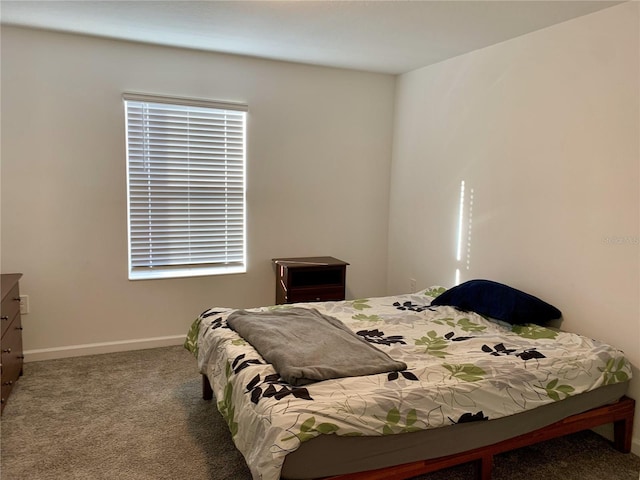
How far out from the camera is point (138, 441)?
2482 millimetres

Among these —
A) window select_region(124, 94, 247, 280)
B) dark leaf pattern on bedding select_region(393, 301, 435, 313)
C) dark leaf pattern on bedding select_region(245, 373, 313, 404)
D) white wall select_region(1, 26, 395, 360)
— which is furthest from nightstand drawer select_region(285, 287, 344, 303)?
dark leaf pattern on bedding select_region(245, 373, 313, 404)

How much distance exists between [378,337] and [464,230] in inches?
54.0

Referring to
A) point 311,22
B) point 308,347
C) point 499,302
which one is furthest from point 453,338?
point 311,22

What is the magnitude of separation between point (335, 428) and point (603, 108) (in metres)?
2.20

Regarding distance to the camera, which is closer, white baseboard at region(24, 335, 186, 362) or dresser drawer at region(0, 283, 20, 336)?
dresser drawer at region(0, 283, 20, 336)

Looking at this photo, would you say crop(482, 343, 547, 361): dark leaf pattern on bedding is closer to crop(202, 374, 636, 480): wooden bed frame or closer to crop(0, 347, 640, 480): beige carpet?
crop(202, 374, 636, 480): wooden bed frame

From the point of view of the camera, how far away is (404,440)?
1.93 metres

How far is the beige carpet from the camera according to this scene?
2.26 metres

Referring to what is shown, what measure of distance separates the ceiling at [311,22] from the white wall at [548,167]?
193 mm

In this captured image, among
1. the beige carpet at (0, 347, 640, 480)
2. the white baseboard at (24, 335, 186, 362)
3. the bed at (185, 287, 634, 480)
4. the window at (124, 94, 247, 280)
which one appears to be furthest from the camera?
the window at (124, 94, 247, 280)

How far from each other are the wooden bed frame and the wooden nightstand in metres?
1.91

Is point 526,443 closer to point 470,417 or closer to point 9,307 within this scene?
point 470,417

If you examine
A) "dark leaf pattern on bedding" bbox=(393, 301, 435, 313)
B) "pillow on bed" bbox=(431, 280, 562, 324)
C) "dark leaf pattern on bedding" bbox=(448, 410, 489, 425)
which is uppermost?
"pillow on bed" bbox=(431, 280, 562, 324)

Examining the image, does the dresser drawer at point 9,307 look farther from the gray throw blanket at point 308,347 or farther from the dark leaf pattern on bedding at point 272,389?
the dark leaf pattern on bedding at point 272,389
